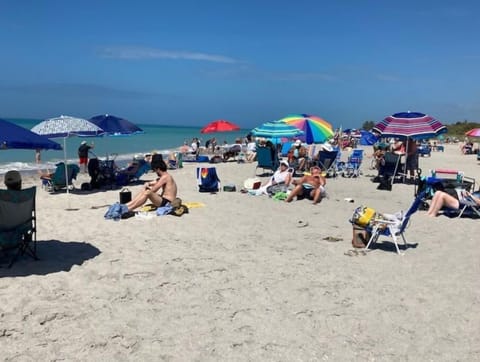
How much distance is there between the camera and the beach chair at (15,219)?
14.8 ft

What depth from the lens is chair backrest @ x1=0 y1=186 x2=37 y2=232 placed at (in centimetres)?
452

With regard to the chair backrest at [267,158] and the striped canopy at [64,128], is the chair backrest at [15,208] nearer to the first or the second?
the striped canopy at [64,128]

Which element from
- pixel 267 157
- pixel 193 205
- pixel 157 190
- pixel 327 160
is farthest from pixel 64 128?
pixel 327 160

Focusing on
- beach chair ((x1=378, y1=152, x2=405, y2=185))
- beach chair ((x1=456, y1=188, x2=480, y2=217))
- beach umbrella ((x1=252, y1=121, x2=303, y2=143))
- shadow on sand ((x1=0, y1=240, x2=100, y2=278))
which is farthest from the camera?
beach umbrella ((x1=252, y1=121, x2=303, y2=143))

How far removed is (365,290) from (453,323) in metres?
0.83

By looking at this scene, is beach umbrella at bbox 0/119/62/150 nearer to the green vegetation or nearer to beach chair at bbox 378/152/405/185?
beach chair at bbox 378/152/405/185

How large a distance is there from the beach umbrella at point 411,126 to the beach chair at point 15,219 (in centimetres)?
825

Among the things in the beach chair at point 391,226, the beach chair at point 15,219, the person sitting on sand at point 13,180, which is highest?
the person sitting on sand at point 13,180

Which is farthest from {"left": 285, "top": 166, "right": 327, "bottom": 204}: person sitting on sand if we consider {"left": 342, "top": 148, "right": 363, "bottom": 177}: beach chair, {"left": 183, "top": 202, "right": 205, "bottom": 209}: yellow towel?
{"left": 342, "top": 148, "right": 363, "bottom": 177}: beach chair

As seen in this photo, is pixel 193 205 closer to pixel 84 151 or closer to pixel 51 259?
pixel 51 259

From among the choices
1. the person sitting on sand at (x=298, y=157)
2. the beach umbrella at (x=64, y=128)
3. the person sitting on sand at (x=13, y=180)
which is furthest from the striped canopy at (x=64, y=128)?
the person sitting on sand at (x=298, y=157)

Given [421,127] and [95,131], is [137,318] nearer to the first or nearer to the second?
[95,131]

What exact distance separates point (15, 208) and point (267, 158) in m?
8.66

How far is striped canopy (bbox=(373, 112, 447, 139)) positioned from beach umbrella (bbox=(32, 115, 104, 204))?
652cm
